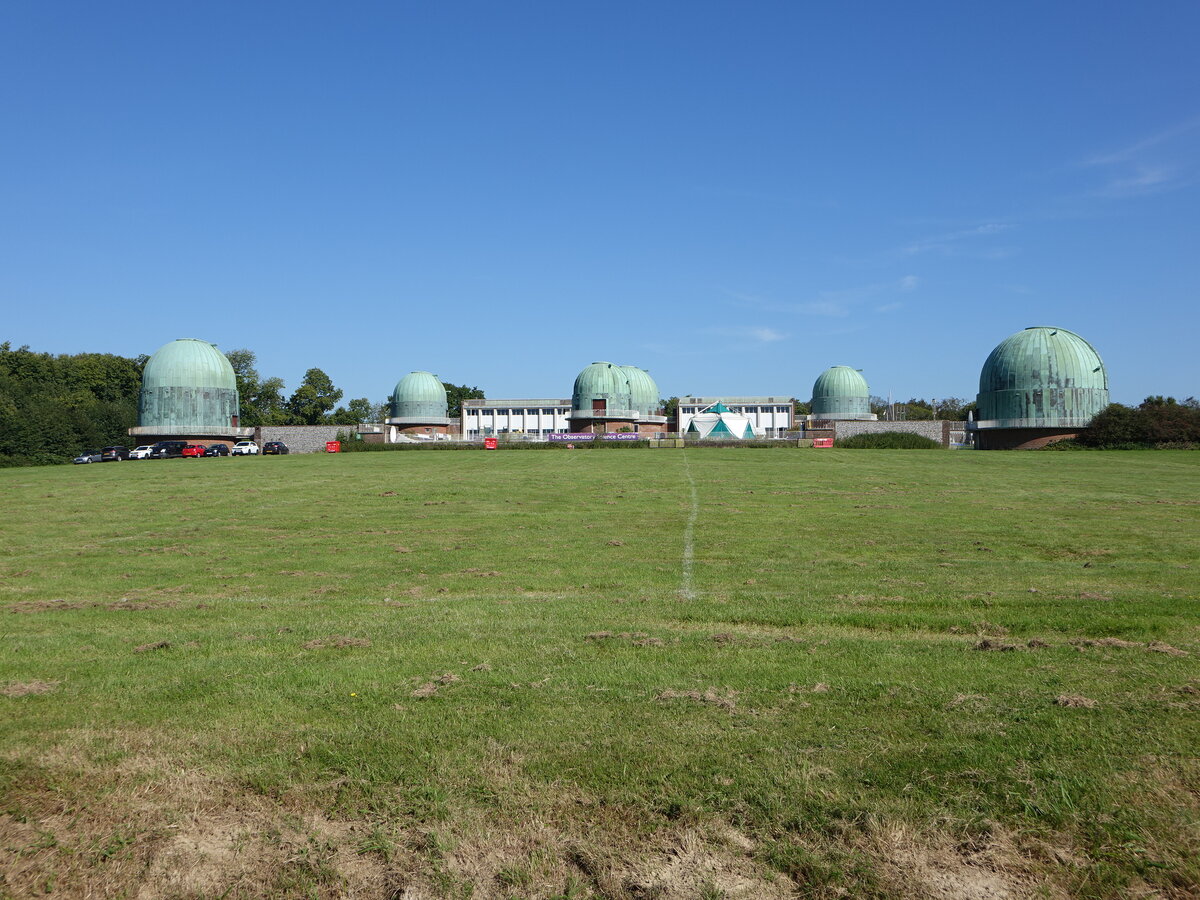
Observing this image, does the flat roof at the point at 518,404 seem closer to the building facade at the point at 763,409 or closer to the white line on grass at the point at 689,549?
the building facade at the point at 763,409

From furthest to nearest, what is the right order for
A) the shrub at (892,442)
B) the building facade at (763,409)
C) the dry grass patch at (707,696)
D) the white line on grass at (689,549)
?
the building facade at (763,409)
the shrub at (892,442)
the white line on grass at (689,549)
the dry grass patch at (707,696)

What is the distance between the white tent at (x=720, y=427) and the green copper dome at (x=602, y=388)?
42.0ft

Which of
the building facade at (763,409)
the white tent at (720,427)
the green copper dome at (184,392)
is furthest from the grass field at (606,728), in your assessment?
the building facade at (763,409)

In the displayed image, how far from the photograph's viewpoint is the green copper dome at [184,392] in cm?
7675

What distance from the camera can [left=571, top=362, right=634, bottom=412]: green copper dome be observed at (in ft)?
327

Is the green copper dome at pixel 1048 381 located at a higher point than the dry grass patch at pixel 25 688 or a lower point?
higher

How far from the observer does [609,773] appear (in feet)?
20.1

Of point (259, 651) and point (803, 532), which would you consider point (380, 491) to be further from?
point (259, 651)

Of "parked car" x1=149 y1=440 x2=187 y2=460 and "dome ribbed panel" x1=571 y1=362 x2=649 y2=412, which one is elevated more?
"dome ribbed panel" x1=571 y1=362 x2=649 y2=412

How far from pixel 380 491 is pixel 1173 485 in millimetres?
30630

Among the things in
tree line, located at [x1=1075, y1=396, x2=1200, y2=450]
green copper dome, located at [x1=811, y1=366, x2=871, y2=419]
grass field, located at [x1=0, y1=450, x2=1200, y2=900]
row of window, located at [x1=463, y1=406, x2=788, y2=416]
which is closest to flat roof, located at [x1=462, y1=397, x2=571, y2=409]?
row of window, located at [x1=463, y1=406, x2=788, y2=416]

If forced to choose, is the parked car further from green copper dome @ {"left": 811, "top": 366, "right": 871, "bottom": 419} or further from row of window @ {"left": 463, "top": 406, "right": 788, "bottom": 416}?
green copper dome @ {"left": 811, "top": 366, "right": 871, "bottom": 419}

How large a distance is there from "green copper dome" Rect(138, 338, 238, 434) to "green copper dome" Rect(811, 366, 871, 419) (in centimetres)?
6903

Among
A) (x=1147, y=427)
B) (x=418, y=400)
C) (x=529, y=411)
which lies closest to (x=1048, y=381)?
(x=1147, y=427)
